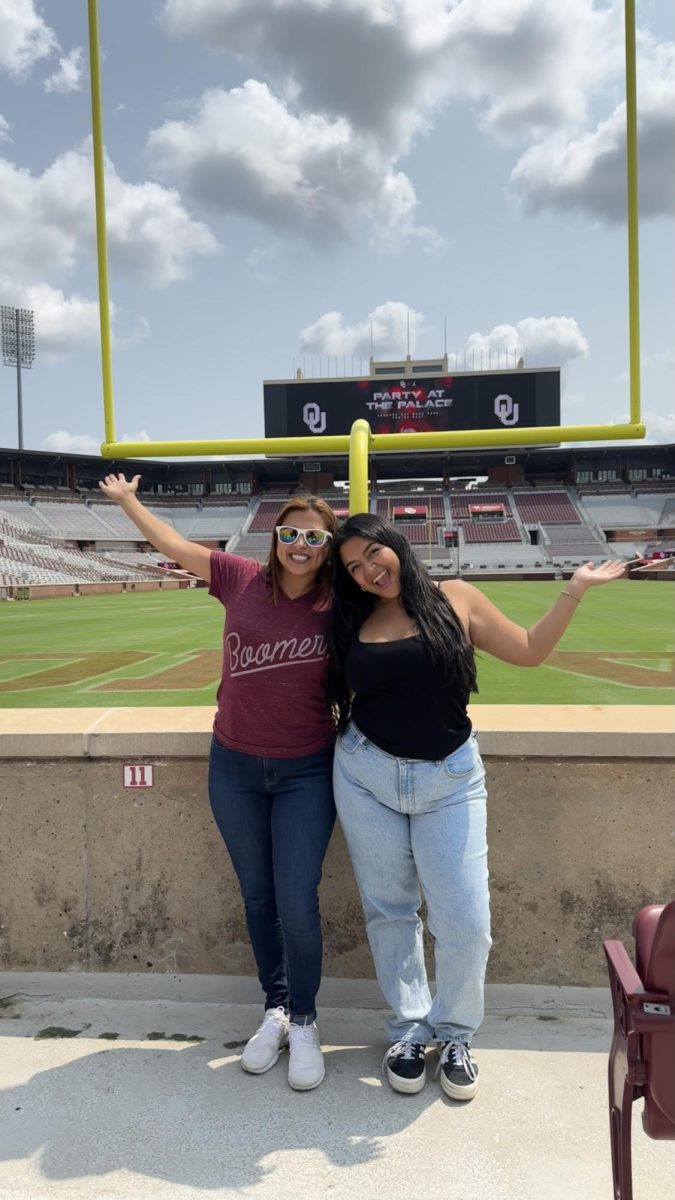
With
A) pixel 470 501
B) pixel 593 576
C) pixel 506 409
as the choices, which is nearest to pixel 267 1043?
pixel 593 576

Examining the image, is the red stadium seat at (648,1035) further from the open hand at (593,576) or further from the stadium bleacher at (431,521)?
the stadium bleacher at (431,521)

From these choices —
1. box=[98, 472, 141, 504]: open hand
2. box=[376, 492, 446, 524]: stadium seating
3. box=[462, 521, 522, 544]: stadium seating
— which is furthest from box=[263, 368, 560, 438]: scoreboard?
box=[98, 472, 141, 504]: open hand

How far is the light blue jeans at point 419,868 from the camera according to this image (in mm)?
2154

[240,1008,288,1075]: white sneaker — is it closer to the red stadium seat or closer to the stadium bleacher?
the red stadium seat

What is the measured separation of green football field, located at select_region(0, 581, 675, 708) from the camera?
8930 mm

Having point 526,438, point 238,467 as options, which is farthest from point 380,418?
point 526,438

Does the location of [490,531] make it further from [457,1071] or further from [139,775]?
[457,1071]

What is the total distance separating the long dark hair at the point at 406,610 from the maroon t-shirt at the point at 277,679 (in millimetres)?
54

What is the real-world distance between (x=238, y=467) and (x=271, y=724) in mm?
67822

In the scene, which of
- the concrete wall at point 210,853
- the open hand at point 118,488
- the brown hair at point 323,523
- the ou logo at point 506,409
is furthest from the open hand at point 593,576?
the ou logo at point 506,409

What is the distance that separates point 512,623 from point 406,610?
323 millimetres

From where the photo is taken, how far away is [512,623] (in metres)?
2.26

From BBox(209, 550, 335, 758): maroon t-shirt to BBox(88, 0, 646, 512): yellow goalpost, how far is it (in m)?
0.43

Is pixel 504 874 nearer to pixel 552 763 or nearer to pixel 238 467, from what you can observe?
pixel 552 763
